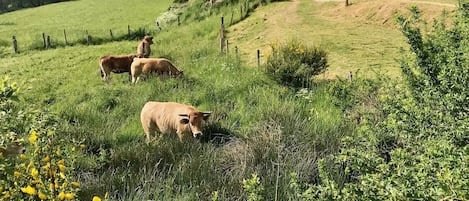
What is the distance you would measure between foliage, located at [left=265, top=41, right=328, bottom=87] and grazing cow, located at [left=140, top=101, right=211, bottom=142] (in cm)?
321

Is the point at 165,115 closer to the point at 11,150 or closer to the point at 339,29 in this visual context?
the point at 11,150

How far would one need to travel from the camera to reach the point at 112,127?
29.2 feet

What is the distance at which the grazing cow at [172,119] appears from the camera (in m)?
7.98

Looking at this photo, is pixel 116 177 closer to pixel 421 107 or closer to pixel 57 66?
pixel 421 107

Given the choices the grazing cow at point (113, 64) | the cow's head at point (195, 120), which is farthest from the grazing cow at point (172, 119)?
the grazing cow at point (113, 64)

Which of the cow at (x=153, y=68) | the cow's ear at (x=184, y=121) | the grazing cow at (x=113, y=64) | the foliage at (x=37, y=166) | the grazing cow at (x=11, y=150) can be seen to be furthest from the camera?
the grazing cow at (x=113, y=64)

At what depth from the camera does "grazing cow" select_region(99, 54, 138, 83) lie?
15045mm

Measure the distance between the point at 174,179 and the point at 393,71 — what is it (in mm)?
8109

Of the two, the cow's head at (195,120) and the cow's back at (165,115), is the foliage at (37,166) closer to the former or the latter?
the cow's head at (195,120)

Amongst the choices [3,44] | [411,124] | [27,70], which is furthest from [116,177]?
[3,44]

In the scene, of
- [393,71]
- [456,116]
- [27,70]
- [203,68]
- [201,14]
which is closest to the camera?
[456,116]

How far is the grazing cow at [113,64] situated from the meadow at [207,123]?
30cm

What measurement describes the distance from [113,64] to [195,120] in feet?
26.4

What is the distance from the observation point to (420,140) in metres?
4.34
